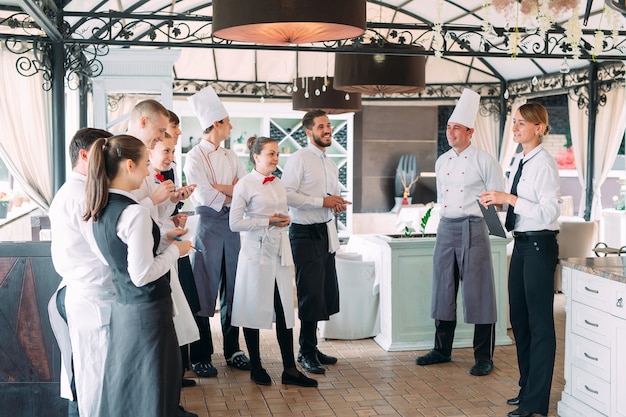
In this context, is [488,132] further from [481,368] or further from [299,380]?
[299,380]

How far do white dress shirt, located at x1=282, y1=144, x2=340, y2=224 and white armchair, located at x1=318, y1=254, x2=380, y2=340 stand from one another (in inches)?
38.2

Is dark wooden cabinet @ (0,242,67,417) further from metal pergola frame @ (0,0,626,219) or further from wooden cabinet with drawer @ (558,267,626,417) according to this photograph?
wooden cabinet with drawer @ (558,267,626,417)

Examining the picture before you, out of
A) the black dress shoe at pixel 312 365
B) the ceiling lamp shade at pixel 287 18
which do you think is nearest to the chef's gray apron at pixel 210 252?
the black dress shoe at pixel 312 365

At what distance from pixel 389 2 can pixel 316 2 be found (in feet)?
28.3

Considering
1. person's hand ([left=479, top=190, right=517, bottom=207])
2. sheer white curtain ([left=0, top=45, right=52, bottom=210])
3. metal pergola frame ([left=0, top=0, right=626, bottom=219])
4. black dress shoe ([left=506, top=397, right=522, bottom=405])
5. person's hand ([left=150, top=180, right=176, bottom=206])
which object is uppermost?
metal pergola frame ([left=0, top=0, right=626, bottom=219])

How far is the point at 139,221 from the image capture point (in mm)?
2975

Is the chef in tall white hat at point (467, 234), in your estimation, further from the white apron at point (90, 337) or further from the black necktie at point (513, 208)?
the white apron at point (90, 337)

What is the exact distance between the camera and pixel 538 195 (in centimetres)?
423

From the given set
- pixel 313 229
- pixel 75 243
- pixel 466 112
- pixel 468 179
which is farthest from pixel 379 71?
pixel 75 243

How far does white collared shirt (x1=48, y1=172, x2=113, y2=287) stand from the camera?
10.4ft

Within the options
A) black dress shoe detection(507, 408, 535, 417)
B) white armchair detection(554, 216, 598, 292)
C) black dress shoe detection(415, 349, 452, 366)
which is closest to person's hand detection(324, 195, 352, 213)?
black dress shoe detection(415, 349, 452, 366)

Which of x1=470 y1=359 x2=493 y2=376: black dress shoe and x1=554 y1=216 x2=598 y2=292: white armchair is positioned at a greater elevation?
x1=554 y1=216 x2=598 y2=292: white armchair

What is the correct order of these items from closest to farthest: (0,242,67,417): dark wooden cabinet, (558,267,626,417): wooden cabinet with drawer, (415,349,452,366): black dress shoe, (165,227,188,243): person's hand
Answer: (165,227,188,243): person's hand → (558,267,626,417): wooden cabinet with drawer → (0,242,67,417): dark wooden cabinet → (415,349,452,366): black dress shoe

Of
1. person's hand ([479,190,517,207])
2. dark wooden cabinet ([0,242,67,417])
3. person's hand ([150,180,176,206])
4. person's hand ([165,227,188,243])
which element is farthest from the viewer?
person's hand ([479,190,517,207])
